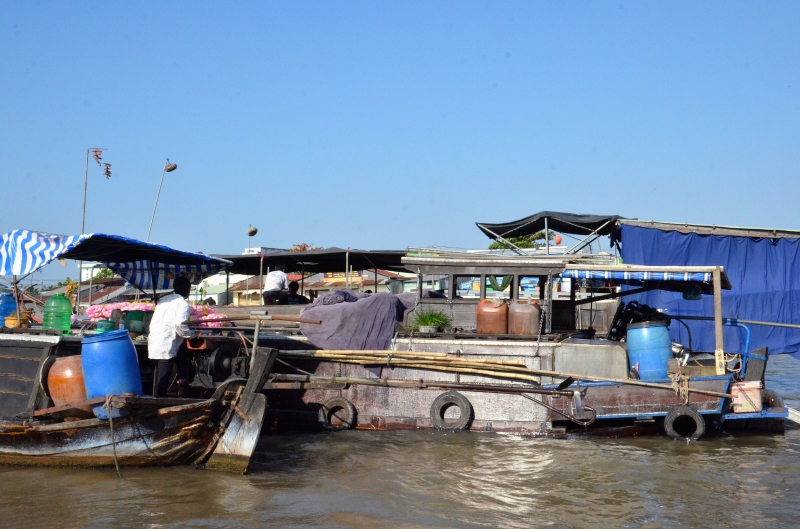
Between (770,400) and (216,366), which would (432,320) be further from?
(770,400)

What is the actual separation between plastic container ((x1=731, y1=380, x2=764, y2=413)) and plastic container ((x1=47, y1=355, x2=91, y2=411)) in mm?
8041

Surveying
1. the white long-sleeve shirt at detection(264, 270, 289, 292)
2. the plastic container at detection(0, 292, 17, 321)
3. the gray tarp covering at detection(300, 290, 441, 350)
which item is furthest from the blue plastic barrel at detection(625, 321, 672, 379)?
the plastic container at detection(0, 292, 17, 321)

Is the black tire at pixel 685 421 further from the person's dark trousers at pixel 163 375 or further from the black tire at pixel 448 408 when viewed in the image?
the person's dark trousers at pixel 163 375

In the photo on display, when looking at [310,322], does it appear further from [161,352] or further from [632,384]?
[632,384]

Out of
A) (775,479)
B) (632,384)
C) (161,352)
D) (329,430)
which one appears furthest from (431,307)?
(775,479)

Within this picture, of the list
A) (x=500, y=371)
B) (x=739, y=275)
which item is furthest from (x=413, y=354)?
(x=739, y=275)

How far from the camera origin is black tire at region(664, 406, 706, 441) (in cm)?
953

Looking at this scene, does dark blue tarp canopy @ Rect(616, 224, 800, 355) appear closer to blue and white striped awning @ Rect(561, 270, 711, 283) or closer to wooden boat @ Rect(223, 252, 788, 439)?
wooden boat @ Rect(223, 252, 788, 439)

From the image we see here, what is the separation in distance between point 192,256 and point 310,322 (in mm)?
1905

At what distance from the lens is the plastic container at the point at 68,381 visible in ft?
25.0

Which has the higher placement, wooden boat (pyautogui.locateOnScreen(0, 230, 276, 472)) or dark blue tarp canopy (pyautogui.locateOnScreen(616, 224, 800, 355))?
dark blue tarp canopy (pyautogui.locateOnScreen(616, 224, 800, 355))

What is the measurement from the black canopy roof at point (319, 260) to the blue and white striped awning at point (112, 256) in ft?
14.1

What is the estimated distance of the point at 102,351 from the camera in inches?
283

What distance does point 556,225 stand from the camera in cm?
1628
